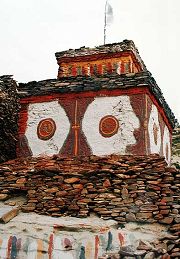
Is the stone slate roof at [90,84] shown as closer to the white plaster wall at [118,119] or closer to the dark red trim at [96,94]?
the dark red trim at [96,94]

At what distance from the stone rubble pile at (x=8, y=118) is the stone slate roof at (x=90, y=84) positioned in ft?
0.96

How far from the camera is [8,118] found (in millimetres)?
14523

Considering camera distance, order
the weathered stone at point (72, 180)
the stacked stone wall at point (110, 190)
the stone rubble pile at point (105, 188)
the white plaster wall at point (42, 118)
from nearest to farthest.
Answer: the stacked stone wall at point (110, 190)
the stone rubble pile at point (105, 188)
the weathered stone at point (72, 180)
the white plaster wall at point (42, 118)

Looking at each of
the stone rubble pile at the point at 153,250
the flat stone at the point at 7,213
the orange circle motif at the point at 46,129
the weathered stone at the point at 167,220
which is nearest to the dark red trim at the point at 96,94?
the orange circle motif at the point at 46,129

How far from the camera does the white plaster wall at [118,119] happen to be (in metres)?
13.4

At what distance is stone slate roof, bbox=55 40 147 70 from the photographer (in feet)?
55.1

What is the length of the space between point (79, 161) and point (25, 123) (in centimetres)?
265

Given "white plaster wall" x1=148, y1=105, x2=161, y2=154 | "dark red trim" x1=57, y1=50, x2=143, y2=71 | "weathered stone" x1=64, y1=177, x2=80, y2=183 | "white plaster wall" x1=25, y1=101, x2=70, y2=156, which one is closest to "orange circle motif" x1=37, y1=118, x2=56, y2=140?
"white plaster wall" x1=25, y1=101, x2=70, y2=156

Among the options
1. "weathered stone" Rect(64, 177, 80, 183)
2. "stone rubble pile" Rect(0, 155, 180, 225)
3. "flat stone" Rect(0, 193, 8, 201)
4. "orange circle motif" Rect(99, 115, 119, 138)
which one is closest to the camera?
"stone rubble pile" Rect(0, 155, 180, 225)

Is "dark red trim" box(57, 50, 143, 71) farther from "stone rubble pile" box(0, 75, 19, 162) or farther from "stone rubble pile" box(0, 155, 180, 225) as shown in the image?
"stone rubble pile" box(0, 155, 180, 225)

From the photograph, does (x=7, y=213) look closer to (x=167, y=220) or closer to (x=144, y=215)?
(x=144, y=215)

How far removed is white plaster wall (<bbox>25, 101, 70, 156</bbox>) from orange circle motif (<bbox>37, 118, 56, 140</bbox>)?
9 centimetres

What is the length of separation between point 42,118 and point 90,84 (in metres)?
1.66

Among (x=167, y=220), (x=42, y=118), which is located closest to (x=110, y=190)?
(x=167, y=220)
